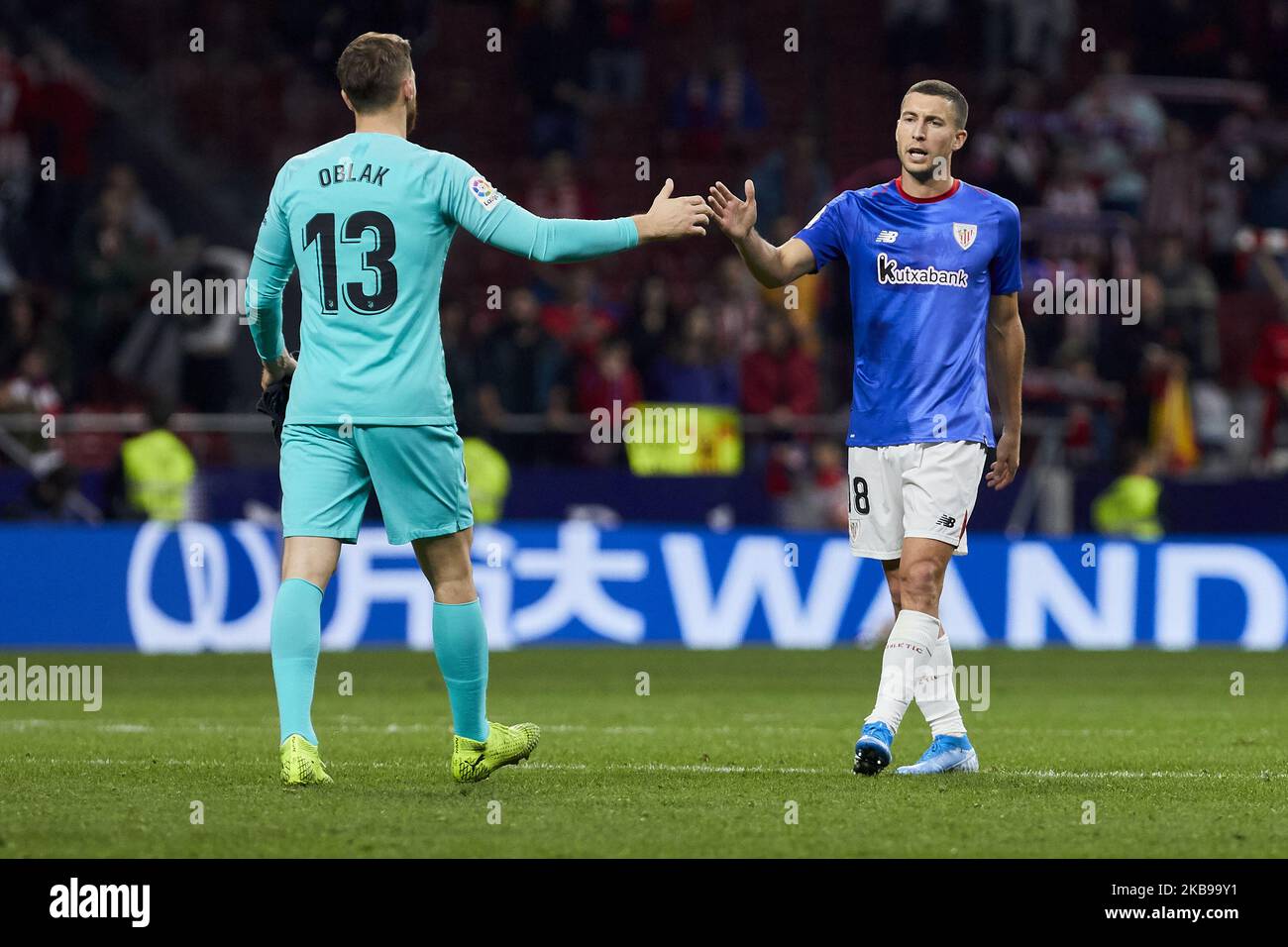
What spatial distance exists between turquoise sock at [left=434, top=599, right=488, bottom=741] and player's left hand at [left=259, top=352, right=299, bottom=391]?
957mm

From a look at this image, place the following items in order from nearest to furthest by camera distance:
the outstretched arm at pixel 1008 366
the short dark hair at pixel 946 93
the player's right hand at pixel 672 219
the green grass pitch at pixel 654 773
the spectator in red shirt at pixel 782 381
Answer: the green grass pitch at pixel 654 773
the player's right hand at pixel 672 219
the short dark hair at pixel 946 93
the outstretched arm at pixel 1008 366
the spectator in red shirt at pixel 782 381

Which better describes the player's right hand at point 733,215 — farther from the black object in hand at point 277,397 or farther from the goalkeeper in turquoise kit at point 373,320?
the black object in hand at point 277,397

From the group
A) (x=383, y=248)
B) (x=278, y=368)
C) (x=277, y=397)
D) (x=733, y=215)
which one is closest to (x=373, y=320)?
(x=383, y=248)

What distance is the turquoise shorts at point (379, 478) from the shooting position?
6.46 meters

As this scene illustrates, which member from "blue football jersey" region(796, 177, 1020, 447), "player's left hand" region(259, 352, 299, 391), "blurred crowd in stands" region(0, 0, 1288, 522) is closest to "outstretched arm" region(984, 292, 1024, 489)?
"blue football jersey" region(796, 177, 1020, 447)

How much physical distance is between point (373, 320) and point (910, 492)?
193 centimetres

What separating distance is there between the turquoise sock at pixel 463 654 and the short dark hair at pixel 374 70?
1591 millimetres

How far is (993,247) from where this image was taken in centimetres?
720

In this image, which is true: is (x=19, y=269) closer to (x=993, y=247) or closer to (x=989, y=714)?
(x=989, y=714)

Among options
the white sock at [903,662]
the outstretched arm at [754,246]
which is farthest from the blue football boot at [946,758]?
the outstretched arm at [754,246]

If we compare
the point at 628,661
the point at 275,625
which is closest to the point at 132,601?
the point at 628,661

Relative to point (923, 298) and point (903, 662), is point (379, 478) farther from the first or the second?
point (923, 298)

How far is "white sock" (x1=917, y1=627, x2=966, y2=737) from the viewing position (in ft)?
23.5

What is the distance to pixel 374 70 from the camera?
6.48 meters
